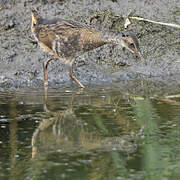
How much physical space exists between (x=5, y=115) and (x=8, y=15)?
14.5ft

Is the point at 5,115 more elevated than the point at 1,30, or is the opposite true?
the point at 1,30

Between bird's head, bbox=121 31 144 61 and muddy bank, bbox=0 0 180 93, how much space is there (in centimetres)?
47

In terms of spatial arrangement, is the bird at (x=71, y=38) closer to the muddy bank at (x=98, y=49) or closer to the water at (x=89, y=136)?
the muddy bank at (x=98, y=49)

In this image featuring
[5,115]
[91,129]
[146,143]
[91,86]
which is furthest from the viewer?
[91,86]

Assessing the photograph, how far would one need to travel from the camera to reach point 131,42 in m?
8.17

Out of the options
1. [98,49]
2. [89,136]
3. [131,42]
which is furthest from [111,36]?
[89,136]

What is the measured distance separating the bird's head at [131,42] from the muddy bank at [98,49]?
1.55 ft

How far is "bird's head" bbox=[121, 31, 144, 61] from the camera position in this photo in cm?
809

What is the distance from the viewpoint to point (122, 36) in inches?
329

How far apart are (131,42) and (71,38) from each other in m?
0.97

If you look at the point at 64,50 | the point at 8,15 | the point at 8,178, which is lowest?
the point at 8,178

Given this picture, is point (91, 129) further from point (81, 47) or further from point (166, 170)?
point (81, 47)

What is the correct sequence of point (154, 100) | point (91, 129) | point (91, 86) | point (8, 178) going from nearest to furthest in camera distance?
point (8, 178), point (91, 129), point (154, 100), point (91, 86)

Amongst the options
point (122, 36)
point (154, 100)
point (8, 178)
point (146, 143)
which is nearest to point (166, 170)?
point (146, 143)
